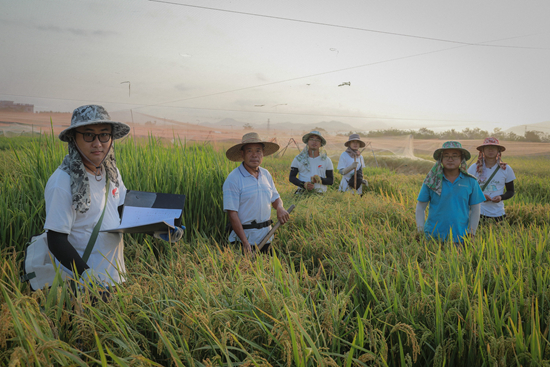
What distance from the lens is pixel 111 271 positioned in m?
2.12

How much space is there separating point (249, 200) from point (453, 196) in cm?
211

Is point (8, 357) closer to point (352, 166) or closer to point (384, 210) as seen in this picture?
point (384, 210)

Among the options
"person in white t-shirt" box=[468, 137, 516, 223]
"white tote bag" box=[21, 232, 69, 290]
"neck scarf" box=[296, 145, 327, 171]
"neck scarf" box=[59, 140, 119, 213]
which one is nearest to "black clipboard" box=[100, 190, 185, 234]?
"neck scarf" box=[59, 140, 119, 213]

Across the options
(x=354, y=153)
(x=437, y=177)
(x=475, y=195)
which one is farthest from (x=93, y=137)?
(x=354, y=153)

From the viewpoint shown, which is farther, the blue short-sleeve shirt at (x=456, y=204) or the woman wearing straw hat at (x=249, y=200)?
the blue short-sleeve shirt at (x=456, y=204)

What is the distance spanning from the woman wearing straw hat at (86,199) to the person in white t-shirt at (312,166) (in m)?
3.85

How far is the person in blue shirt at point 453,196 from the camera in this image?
333cm

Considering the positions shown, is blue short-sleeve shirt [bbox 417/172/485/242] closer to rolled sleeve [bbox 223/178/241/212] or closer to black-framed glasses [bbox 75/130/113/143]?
rolled sleeve [bbox 223/178/241/212]

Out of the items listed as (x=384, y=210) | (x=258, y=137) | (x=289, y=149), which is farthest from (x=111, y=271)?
(x=289, y=149)

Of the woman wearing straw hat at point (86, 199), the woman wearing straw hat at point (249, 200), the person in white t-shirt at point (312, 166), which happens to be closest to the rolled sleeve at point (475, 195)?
the woman wearing straw hat at point (249, 200)

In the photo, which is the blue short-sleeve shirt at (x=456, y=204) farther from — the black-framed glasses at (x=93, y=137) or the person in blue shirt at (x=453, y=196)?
the black-framed glasses at (x=93, y=137)

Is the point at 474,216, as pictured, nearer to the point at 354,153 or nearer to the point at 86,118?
the point at 354,153

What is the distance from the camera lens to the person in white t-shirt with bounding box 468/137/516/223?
4602 mm

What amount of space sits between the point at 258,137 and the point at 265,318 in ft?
6.66
